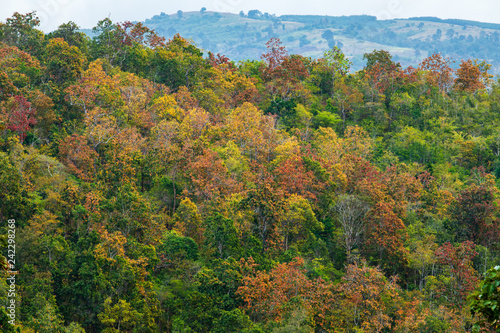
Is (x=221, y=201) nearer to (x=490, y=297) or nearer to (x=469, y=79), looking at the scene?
(x=490, y=297)

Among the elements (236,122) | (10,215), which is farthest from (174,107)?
(10,215)

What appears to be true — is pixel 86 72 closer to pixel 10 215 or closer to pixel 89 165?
pixel 89 165

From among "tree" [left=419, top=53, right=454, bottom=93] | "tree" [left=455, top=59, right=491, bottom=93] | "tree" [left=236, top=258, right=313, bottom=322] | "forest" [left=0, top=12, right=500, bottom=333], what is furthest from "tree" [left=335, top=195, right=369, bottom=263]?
"tree" [left=455, top=59, right=491, bottom=93]

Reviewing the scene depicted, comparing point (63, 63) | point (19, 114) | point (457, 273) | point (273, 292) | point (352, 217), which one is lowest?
point (273, 292)

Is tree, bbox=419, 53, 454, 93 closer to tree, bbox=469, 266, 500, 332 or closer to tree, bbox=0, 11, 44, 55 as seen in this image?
tree, bbox=0, 11, 44, 55

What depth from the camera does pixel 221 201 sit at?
2862cm

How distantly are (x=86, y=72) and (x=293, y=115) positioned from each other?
17.3 metres

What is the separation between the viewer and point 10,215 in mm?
25750

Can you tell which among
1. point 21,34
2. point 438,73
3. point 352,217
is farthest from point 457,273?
point 21,34

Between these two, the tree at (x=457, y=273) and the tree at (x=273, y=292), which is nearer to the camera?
the tree at (x=273, y=292)

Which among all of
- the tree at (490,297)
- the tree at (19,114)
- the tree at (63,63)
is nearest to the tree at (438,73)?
the tree at (63,63)

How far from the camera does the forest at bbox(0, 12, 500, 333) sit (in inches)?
920

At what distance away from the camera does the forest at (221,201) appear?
920 inches

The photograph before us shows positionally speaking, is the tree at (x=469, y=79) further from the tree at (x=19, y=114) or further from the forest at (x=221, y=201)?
the tree at (x=19, y=114)
